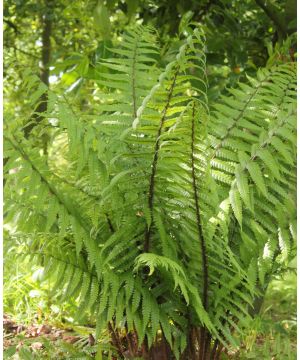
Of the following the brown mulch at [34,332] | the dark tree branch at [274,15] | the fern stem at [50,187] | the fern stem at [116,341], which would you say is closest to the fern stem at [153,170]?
the fern stem at [50,187]

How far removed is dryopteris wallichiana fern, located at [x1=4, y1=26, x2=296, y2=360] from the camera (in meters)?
1.31

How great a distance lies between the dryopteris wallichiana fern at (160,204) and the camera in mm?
1310

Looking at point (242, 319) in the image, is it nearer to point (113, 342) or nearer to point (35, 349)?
point (113, 342)

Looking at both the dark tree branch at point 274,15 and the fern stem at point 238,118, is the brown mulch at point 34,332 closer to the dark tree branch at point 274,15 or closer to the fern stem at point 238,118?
the fern stem at point 238,118

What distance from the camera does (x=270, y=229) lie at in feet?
4.72

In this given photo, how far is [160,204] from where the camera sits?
1402 mm

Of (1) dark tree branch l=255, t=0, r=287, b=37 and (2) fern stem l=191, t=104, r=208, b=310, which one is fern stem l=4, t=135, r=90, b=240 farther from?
(1) dark tree branch l=255, t=0, r=287, b=37

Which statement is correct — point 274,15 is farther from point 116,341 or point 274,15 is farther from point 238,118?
point 116,341

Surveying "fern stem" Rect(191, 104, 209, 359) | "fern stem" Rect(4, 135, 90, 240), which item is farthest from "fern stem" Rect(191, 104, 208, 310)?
"fern stem" Rect(4, 135, 90, 240)

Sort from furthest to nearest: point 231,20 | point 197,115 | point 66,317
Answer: point 231,20 → point 66,317 → point 197,115

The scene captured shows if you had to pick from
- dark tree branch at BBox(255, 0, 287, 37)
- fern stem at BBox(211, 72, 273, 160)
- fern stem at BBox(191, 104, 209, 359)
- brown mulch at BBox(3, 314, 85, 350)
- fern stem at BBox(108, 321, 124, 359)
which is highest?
dark tree branch at BBox(255, 0, 287, 37)

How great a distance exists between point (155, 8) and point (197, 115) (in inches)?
67.2

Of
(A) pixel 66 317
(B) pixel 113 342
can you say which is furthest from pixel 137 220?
(A) pixel 66 317

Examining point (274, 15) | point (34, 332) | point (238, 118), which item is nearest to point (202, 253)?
point (238, 118)
